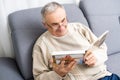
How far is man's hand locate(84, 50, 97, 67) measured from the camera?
4.25 feet

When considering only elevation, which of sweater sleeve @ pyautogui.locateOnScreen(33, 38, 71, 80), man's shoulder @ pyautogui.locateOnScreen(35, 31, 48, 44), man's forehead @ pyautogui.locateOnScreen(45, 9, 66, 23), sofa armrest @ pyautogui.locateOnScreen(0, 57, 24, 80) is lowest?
sofa armrest @ pyautogui.locateOnScreen(0, 57, 24, 80)

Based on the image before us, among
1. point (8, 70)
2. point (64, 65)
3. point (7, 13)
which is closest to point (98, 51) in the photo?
point (64, 65)

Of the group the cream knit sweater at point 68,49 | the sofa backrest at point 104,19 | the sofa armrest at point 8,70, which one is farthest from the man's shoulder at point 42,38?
the sofa backrest at point 104,19

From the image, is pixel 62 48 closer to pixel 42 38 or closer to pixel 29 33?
pixel 42 38

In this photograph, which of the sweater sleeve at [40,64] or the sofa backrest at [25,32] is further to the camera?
the sofa backrest at [25,32]

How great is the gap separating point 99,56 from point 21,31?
0.58m

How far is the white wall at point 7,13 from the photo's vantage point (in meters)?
1.70

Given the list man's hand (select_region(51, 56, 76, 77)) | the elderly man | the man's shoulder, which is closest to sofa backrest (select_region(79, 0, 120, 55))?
the elderly man

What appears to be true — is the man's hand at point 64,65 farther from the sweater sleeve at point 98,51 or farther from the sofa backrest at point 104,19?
the sofa backrest at point 104,19

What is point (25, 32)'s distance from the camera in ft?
5.32

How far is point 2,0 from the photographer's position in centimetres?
167

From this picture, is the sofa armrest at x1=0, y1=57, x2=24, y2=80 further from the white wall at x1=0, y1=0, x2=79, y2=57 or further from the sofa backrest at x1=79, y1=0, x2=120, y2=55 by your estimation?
the sofa backrest at x1=79, y1=0, x2=120, y2=55

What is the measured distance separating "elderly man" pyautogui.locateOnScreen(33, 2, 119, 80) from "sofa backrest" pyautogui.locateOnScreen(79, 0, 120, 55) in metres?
0.28

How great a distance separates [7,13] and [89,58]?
2.51ft
